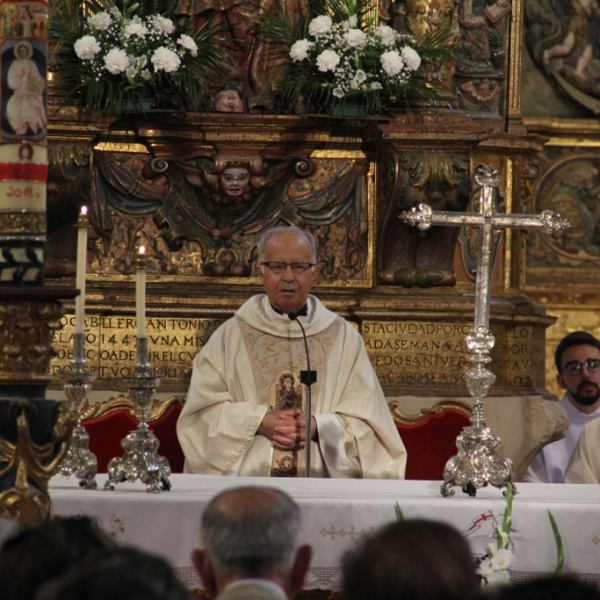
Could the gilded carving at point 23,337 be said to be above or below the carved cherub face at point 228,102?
below

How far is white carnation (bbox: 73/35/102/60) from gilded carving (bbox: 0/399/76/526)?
12.3 ft

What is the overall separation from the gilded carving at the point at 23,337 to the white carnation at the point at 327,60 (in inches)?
148

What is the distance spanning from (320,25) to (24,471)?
4202 millimetres

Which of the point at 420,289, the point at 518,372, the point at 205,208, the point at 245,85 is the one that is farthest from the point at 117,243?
the point at 518,372

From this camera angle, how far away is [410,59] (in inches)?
321

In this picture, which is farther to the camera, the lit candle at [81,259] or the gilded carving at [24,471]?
the lit candle at [81,259]

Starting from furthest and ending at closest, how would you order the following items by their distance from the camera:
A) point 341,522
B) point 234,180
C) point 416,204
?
point 416,204 → point 234,180 → point 341,522

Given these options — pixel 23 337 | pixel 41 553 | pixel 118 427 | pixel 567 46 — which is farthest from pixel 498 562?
pixel 567 46

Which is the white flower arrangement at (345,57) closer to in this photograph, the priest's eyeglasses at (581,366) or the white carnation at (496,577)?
the priest's eyeglasses at (581,366)

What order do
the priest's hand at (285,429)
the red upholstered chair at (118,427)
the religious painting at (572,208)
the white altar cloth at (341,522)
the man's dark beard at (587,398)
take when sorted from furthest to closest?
the religious painting at (572,208) → the man's dark beard at (587,398) → the red upholstered chair at (118,427) → the priest's hand at (285,429) → the white altar cloth at (341,522)

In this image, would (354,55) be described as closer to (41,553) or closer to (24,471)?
(24,471)

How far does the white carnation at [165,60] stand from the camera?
800cm

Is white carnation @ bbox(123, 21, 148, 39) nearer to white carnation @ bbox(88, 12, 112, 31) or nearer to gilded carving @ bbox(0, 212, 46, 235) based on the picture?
white carnation @ bbox(88, 12, 112, 31)

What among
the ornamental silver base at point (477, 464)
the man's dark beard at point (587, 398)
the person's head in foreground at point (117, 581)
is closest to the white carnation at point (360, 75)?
the man's dark beard at point (587, 398)
